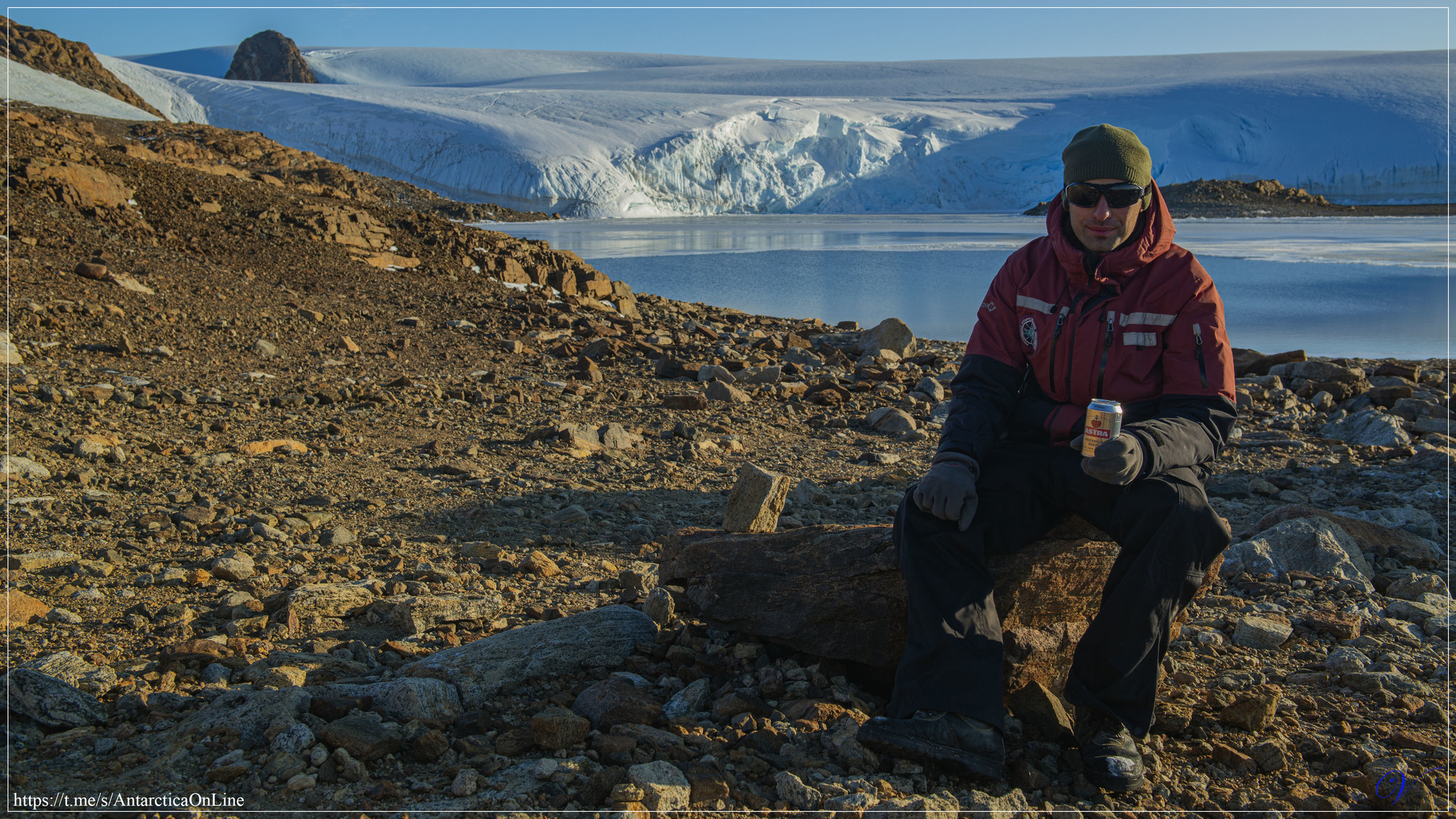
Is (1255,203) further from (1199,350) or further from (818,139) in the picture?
(1199,350)

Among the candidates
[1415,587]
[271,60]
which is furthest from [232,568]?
[271,60]

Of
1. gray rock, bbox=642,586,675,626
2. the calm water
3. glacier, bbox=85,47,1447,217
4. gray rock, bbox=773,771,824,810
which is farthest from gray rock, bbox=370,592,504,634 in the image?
glacier, bbox=85,47,1447,217

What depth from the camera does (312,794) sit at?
60.6 inches

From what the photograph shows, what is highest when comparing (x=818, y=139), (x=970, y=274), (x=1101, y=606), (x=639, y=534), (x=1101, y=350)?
(x=818, y=139)

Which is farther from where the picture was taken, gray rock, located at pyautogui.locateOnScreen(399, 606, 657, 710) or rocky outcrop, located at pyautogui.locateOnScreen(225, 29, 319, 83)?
rocky outcrop, located at pyautogui.locateOnScreen(225, 29, 319, 83)

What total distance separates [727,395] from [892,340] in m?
2.48

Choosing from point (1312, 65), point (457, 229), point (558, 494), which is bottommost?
point (558, 494)

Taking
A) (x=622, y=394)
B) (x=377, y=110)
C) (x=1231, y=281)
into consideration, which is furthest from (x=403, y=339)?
(x=377, y=110)

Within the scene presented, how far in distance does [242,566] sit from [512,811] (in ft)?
4.57

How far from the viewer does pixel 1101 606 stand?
1.79 m

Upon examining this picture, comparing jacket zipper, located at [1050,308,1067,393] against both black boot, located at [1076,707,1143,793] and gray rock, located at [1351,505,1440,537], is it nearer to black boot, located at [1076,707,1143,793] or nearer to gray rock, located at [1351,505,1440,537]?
black boot, located at [1076,707,1143,793]

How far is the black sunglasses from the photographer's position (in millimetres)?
1977

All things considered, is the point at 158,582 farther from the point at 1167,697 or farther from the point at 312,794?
the point at 1167,697

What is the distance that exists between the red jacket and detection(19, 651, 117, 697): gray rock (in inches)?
67.6
